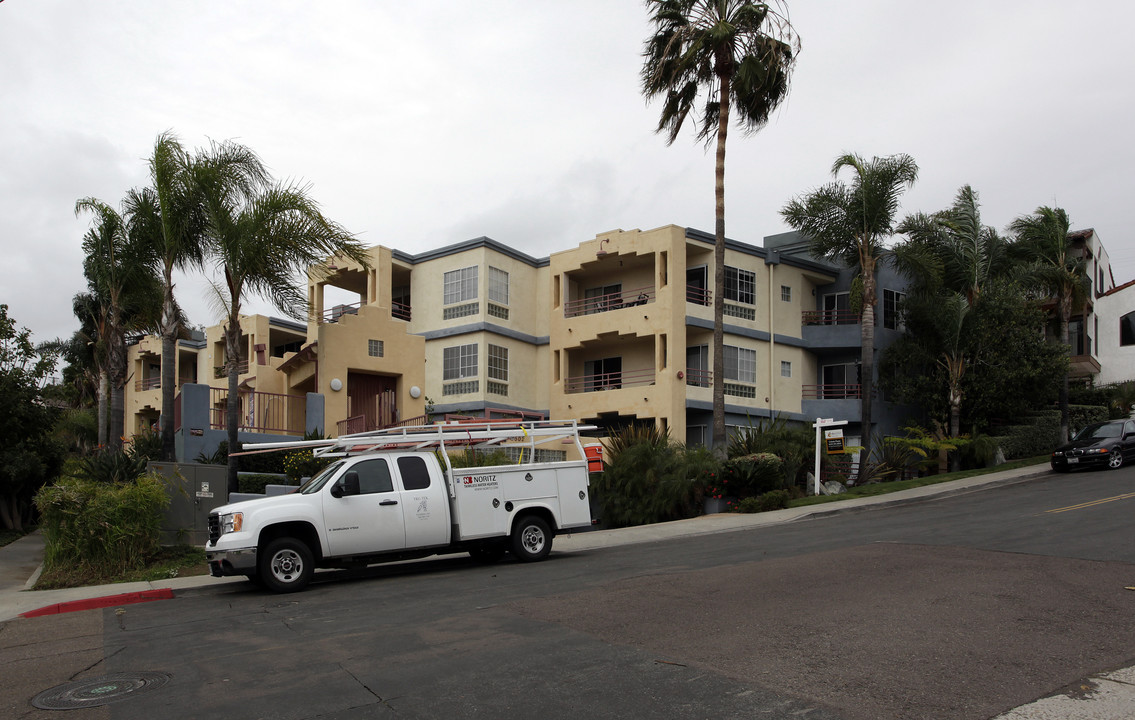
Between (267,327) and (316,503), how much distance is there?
94.1 ft

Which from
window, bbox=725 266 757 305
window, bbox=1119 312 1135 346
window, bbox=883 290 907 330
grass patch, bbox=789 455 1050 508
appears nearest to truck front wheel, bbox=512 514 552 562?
grass patch, bbox=789 455 1050 508

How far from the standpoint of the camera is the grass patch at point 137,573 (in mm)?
13234

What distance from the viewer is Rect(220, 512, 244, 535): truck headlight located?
463 inches

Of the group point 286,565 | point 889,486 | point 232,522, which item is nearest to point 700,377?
point 889,486

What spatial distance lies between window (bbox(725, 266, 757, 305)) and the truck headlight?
23.0 metres

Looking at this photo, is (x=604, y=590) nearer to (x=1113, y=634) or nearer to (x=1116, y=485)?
(x=1113, y=634)

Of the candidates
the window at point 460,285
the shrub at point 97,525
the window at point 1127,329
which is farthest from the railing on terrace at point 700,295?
the window at point 1127,329

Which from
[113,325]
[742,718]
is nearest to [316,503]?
[742,718]

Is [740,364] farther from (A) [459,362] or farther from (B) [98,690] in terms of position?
(B) [98,690]

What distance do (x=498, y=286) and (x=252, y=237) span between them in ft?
50.7

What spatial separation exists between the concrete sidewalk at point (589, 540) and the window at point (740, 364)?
9156 millimetres

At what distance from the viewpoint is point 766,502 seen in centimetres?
2078

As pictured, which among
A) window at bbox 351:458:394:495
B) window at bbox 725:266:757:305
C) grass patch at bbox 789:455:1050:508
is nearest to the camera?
window at bbox 351:458:394:495

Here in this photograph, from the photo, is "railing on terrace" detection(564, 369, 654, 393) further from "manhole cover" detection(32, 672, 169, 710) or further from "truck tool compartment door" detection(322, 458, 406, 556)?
"manhole cover" detection(32, 672, 169, 710)
